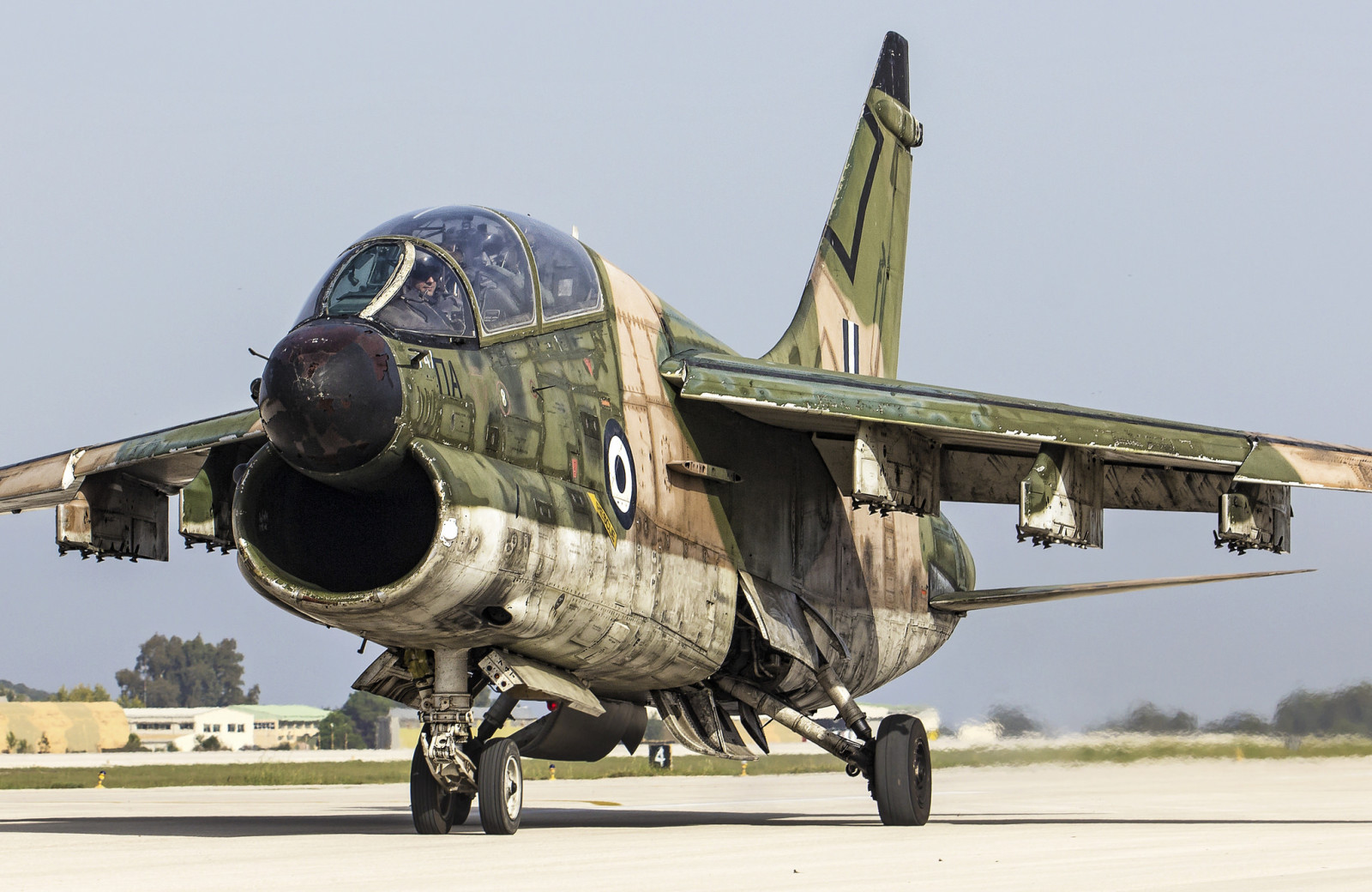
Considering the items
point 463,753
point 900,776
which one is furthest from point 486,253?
point 900,776

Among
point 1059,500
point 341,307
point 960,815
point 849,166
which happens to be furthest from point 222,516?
point 849,166

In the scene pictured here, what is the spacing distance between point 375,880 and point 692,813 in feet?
32.5

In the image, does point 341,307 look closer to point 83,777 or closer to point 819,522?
point 819,522

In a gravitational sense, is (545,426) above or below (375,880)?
above

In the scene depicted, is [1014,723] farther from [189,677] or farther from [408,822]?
[189,677]

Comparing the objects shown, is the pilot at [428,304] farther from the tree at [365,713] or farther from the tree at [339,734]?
the tree at [365,713]

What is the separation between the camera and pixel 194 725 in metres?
100

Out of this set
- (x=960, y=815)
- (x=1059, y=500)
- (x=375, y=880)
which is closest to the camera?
Result: (x=375, y=880)

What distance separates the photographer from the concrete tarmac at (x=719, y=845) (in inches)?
332

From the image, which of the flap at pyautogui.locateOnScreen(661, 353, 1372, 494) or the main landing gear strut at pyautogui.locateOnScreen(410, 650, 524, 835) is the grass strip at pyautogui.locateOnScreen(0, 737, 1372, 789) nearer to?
the flap at pyautogui.locateOnScreen(661, 353, 1372, 494)

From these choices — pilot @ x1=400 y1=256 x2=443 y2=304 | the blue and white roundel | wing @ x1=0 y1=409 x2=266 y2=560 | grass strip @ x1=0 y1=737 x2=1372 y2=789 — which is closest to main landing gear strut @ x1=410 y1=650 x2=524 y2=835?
the blue and white roundel

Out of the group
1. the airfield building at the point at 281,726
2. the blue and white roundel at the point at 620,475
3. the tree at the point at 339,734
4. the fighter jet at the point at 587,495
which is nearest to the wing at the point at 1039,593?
the fighter jet at the point at 587,495

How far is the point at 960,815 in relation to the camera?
1652 centimetres

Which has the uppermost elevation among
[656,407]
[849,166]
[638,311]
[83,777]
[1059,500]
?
[849,166]
